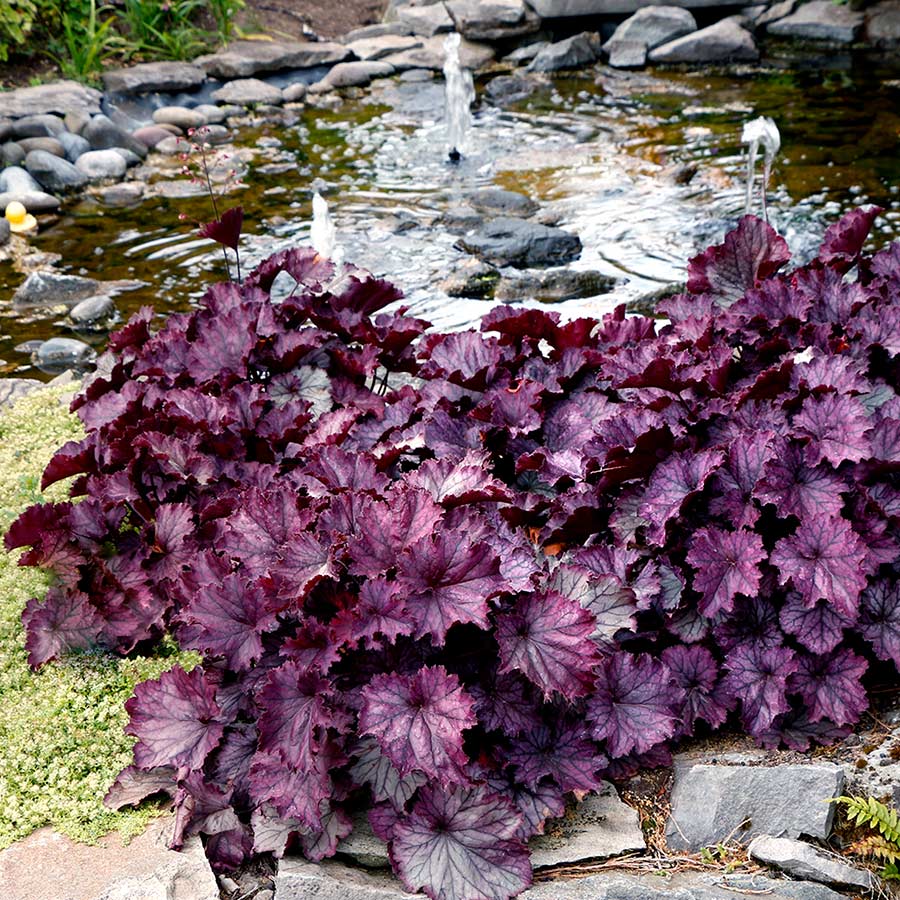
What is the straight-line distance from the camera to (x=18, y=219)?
773 centimetres

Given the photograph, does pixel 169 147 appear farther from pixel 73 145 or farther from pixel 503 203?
pixel 503 203

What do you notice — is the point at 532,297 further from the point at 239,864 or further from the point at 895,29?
Answer: the point at 895,29

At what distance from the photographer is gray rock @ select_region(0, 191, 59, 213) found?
800 cm

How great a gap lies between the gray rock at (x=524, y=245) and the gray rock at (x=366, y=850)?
4966 mm

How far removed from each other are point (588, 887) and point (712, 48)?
38.9 feet

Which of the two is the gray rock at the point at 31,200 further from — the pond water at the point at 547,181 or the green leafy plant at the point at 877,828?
the green leafy plant at the point at 877,828

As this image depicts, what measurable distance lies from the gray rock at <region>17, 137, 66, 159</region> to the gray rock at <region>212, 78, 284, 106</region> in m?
2.43

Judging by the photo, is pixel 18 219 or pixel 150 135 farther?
pixel 150 135

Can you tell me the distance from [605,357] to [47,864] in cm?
203

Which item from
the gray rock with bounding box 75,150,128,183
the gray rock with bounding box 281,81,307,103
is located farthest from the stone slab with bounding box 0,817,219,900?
the gray rock with bounding box 281,81,307,103

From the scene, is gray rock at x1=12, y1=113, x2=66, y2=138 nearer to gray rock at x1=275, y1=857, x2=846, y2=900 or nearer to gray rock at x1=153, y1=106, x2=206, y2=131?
gray rock at x1=153, y1=106, x2=206, y2=131

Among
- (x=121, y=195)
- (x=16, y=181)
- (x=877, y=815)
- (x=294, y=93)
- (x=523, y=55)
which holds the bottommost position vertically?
(x=877, y=815)

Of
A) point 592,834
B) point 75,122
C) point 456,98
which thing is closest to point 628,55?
point 456,98

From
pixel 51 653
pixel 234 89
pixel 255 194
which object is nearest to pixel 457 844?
pixel 51 653
